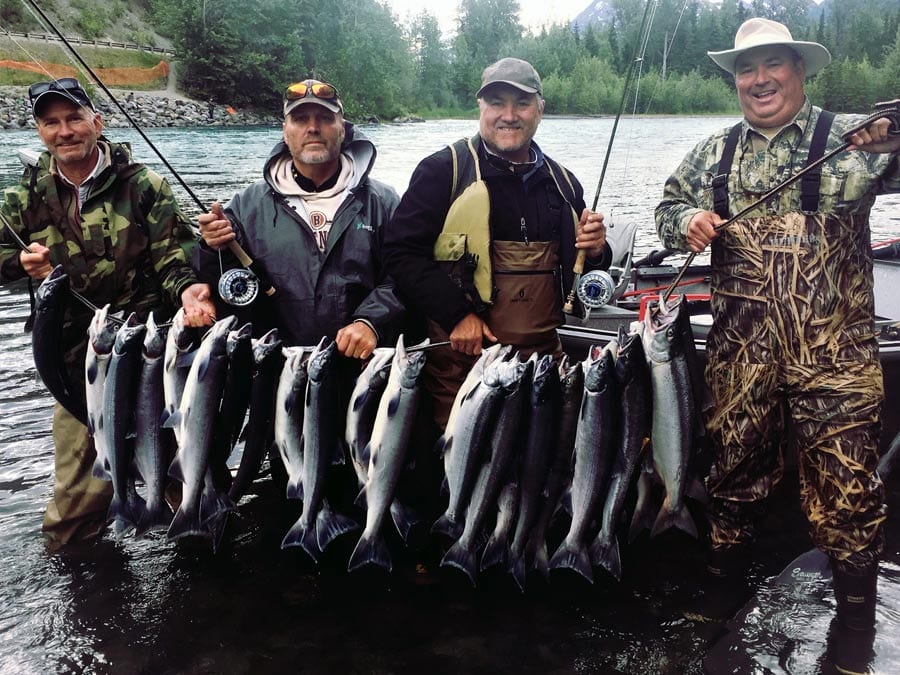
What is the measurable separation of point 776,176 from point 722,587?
Result: 2.01 meters

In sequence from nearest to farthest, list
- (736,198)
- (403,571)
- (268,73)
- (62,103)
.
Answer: (736,198)
(62,103)
(403,571)
(268,73)

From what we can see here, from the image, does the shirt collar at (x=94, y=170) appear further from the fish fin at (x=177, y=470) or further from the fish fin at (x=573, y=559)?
the fish fin at (x=573, y=559)

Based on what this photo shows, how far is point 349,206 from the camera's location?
11.9 feet

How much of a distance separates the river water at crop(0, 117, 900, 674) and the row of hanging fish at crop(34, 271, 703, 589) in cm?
39

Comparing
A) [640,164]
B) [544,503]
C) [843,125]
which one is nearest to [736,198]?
[843,125]

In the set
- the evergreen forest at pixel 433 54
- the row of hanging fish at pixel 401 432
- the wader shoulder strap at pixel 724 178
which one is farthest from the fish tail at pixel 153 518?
the evergreen forest at pixel 433 54

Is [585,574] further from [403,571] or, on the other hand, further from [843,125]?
[843,125]

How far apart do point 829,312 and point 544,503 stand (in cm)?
143

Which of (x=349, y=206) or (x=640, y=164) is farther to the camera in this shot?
(x=640, y=164)

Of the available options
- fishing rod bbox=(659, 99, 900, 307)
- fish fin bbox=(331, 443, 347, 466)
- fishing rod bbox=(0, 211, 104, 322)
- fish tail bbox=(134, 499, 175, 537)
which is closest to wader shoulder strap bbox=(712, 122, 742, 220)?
fishing rod bbox=(659, 99, 900, 307)

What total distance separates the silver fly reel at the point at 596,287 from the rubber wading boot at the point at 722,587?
1339 mm

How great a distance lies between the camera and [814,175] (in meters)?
3.00

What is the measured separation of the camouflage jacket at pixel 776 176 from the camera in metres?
2.98

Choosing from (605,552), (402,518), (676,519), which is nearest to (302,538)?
(402,518)
